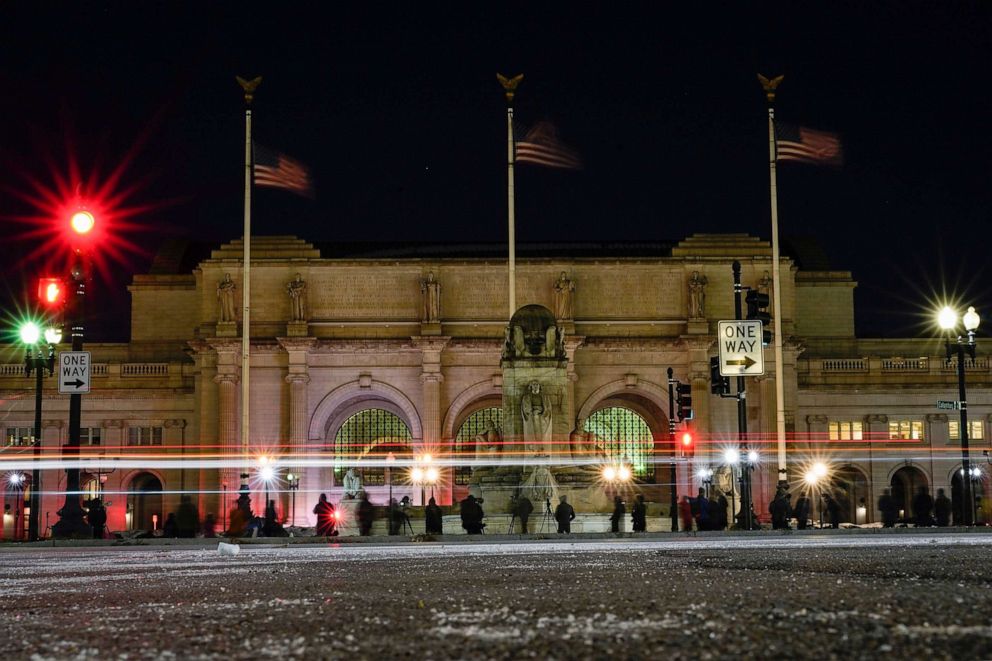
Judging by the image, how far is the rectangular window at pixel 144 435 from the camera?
76.7m

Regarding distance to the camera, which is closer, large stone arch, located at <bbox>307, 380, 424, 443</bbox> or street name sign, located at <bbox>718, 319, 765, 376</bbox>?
street name sign, located at <bbox>718, 319, 765, 376</bbox>

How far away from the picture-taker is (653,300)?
240ft

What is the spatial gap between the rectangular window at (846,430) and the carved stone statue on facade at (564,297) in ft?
54.1

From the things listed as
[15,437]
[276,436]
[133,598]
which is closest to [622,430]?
[276,436]

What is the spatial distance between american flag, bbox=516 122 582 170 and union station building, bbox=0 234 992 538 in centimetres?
2372

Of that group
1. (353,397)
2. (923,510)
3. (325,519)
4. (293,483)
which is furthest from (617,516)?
(353,397)

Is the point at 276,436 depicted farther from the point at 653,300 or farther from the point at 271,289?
the point at 653,300

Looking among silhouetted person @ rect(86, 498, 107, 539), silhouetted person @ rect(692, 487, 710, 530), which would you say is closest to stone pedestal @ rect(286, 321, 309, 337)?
silhouetted person @ rect(86, 498, 107, 539)

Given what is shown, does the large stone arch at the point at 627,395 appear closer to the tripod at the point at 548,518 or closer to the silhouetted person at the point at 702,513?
the silhouetted person at the point at 702,513

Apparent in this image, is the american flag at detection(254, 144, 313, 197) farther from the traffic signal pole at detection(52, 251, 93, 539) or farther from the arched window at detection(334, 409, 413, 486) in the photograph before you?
the arched window at detection(334, 409, 413, 486)

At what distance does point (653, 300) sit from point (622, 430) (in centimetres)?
875

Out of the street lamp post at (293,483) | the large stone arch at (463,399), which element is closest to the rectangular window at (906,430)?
the large stone arch at (463,399)

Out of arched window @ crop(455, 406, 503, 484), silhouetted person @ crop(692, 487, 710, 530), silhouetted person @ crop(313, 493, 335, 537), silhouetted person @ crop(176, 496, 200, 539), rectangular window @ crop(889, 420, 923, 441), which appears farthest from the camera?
rectangular window @ crop(889, 420, 923, 441)

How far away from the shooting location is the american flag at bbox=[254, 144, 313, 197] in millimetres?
49406
